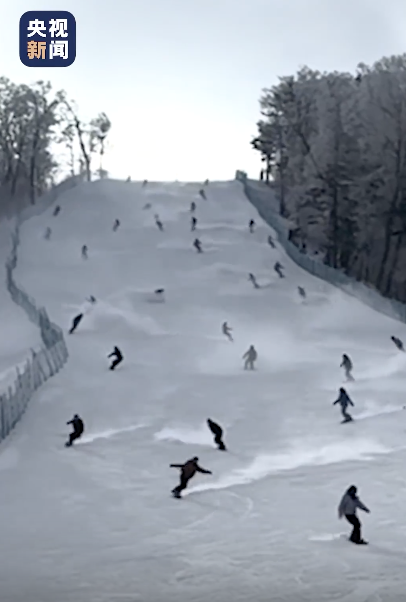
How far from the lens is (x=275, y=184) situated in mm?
72750

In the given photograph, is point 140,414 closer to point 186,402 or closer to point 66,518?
point 186,402

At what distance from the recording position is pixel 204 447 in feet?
65.4

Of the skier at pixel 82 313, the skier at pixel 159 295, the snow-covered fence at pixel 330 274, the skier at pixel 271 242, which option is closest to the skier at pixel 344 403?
the skier at pixel 82 313

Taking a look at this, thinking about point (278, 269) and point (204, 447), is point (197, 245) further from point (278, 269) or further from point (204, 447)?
point (204, 447)

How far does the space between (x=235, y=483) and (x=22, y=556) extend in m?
5.47

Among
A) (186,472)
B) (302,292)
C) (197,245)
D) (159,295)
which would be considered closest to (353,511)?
(186,472)

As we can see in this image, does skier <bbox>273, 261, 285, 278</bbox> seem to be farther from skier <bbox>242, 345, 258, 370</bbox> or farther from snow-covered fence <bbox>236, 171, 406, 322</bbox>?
skier <bbox>242, 345, 258, 370</bbox>

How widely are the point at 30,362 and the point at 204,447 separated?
6.50 meters

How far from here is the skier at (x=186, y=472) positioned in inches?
625

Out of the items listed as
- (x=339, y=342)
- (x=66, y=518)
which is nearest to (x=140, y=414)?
(x=66, y=518)

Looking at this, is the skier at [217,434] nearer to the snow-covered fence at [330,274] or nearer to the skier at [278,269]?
the snow-covered fence at [330,274]

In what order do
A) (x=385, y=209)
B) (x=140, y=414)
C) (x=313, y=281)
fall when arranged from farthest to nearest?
(x=385, y=209), (x=313, y=281), (x=140, y=414)

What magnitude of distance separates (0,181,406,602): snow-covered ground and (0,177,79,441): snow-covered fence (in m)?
0.36

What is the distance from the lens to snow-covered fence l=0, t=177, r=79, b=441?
808 inches
